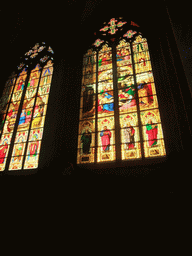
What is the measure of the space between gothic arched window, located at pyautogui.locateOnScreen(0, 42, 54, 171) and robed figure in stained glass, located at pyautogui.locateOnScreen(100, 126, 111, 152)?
177 cm

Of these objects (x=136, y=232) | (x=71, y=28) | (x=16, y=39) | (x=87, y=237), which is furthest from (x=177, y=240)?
(x=16, y=39)

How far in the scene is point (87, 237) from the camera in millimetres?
3742

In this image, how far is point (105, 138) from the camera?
5039mm

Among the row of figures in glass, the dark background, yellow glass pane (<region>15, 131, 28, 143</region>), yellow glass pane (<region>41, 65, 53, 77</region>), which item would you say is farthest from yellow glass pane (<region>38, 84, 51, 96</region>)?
the row of figures in glass

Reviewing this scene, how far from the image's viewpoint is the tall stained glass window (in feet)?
15.6

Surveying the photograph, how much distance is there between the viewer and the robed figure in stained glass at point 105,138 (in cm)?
490

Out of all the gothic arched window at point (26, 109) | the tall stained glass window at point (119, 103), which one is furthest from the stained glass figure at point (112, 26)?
the gothic arched window at point (26, 109)

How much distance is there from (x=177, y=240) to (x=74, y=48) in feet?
20.7

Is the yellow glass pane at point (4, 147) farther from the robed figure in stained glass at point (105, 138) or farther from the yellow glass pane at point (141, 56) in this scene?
the yellow glass pane at point (141, 56)

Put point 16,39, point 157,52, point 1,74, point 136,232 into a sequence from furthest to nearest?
point 16,39 → point 1,74 → point 157,52 → point 136,232

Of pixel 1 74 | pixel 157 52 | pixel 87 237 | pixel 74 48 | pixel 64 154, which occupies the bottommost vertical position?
pixel 87 237

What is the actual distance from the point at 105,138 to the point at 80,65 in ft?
9.81

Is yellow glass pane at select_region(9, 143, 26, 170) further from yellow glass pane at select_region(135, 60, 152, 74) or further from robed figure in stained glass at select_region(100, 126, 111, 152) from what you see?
yellow glass pane at select_region(135, 60, 152, 74)

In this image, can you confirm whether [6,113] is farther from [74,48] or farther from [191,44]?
[191,44]
